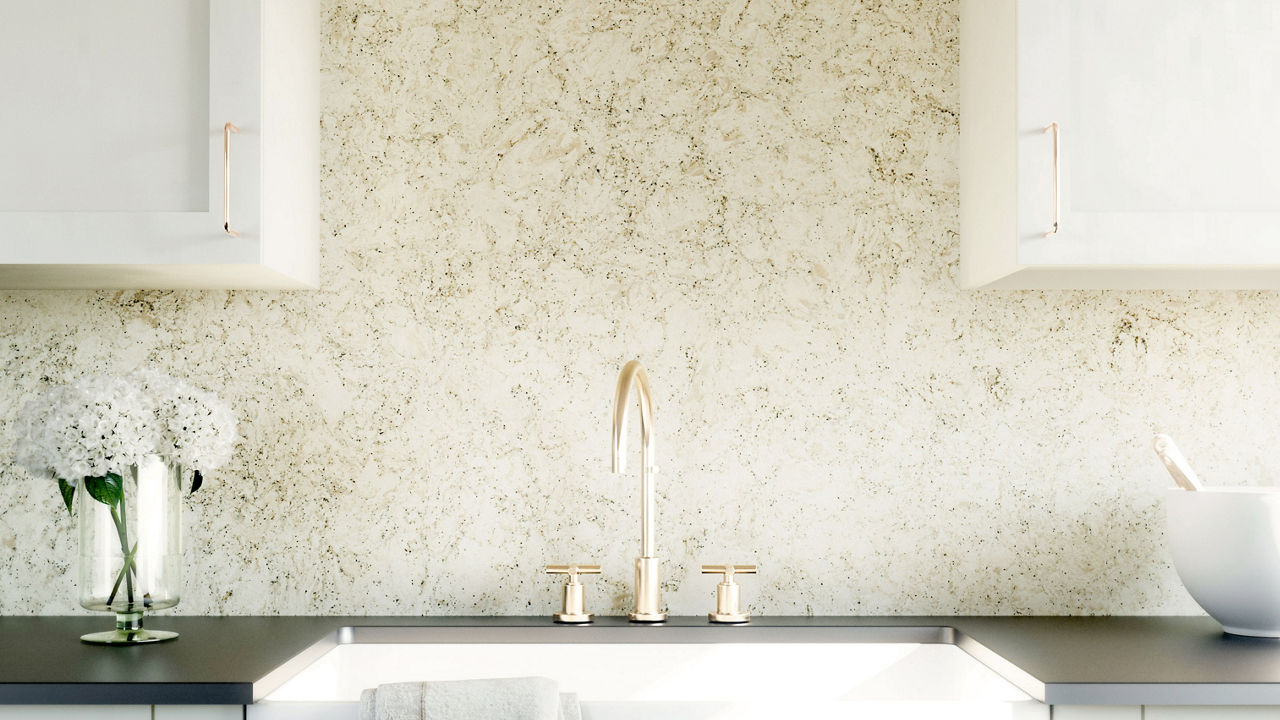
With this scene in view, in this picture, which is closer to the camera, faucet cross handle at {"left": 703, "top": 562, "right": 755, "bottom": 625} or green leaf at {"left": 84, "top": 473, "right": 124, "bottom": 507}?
green leaf at {"left": 84, "top": 473, "right": 124, "bottom": 507}

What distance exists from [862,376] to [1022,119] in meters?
0.50

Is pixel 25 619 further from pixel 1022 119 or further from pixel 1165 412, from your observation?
pixel 1165 412

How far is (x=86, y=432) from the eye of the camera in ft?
4.64

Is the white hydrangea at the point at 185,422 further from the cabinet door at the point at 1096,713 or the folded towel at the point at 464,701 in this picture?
the cabinet door at the point at 1096,713

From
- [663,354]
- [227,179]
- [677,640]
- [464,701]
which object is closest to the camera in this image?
[464,701]

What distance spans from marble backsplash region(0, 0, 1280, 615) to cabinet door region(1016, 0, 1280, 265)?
320 millimetres

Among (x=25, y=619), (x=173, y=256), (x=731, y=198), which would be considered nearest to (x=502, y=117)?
(x=731, y=198)

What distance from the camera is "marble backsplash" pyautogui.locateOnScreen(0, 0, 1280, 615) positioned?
1711mm

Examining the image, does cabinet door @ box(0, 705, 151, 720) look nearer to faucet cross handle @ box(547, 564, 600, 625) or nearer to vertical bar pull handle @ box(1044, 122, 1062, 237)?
faucet cross handle @ box(547, 564, 600, 625)

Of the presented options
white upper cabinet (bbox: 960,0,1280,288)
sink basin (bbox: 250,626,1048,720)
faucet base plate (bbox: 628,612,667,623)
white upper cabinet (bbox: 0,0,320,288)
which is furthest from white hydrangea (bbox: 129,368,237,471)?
white upper cabinet (bbox: 960,0,1280,288)

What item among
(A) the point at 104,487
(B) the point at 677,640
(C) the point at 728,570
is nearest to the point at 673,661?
(B) the point at 677,640

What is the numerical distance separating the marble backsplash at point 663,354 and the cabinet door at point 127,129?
336 millimetres

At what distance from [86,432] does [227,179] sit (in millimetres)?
399

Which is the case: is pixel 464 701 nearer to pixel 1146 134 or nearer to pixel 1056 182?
pixel 1056 182
